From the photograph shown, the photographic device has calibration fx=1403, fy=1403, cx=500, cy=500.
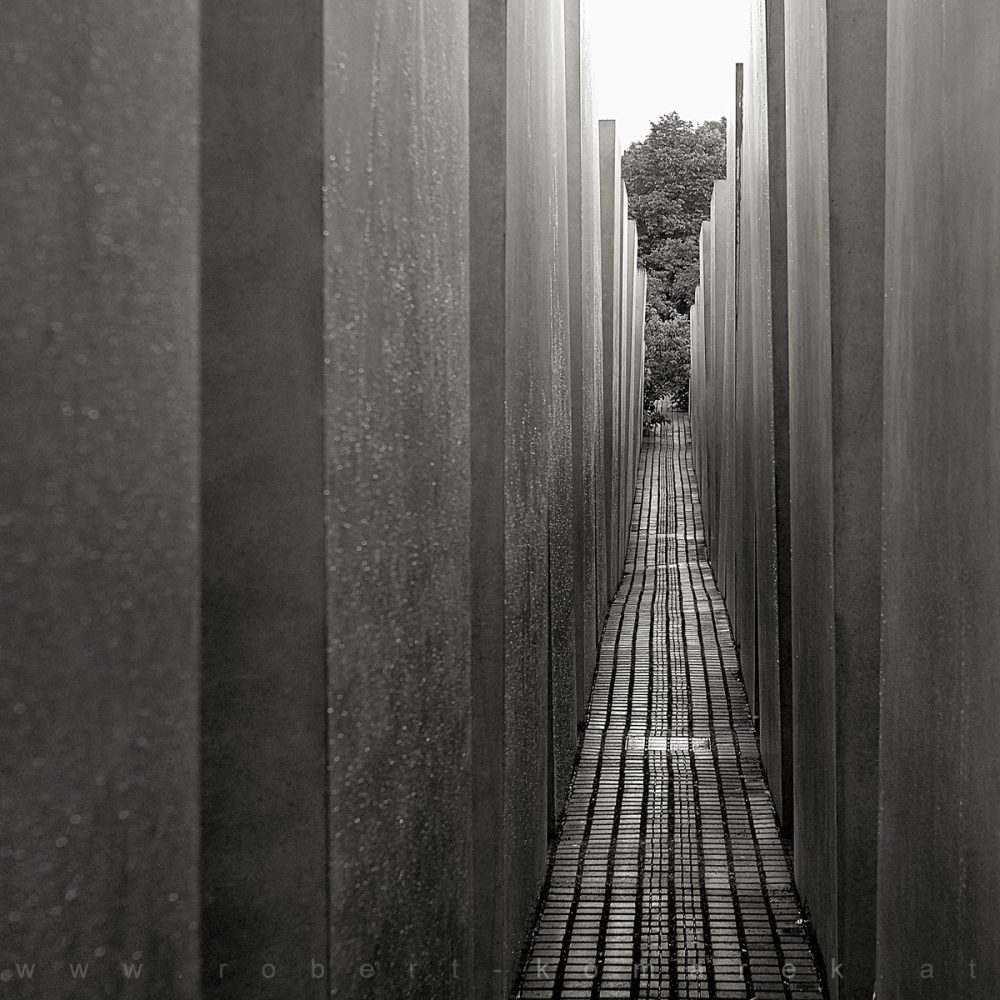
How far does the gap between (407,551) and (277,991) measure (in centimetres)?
84

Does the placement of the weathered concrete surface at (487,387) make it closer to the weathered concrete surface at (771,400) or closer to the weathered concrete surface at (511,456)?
the weathered concrete surface at (511,456)

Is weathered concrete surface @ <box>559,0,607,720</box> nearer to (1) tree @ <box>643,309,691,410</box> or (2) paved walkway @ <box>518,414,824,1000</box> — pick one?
(2) paved walkway @ <box>518,414,824,1000</box>

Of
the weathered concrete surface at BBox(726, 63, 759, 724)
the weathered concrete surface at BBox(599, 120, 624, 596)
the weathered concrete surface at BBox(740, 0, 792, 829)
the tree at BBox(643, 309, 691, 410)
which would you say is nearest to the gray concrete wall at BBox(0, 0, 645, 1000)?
the weathered concrete surface at BBox(740, 0, 792, 829)

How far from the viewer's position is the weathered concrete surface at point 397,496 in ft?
7.14

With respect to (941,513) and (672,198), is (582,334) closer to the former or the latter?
(941,513)

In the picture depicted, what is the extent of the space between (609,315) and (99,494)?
1271 cm

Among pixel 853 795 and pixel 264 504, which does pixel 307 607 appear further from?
pixel 853 795

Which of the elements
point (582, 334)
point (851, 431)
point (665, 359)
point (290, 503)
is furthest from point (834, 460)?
point (665, 359)

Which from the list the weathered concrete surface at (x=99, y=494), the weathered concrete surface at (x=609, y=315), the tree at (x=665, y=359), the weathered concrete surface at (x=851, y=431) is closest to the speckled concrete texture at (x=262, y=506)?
the weathered concrete surface at (x=99, y=494)

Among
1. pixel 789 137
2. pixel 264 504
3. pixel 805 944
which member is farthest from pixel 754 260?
pixel 264 504

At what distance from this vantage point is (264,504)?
2102 millimetres

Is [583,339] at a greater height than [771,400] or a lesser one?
greater

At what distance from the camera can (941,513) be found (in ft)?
8.94

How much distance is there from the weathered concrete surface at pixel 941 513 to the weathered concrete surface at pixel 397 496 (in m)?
1.01
